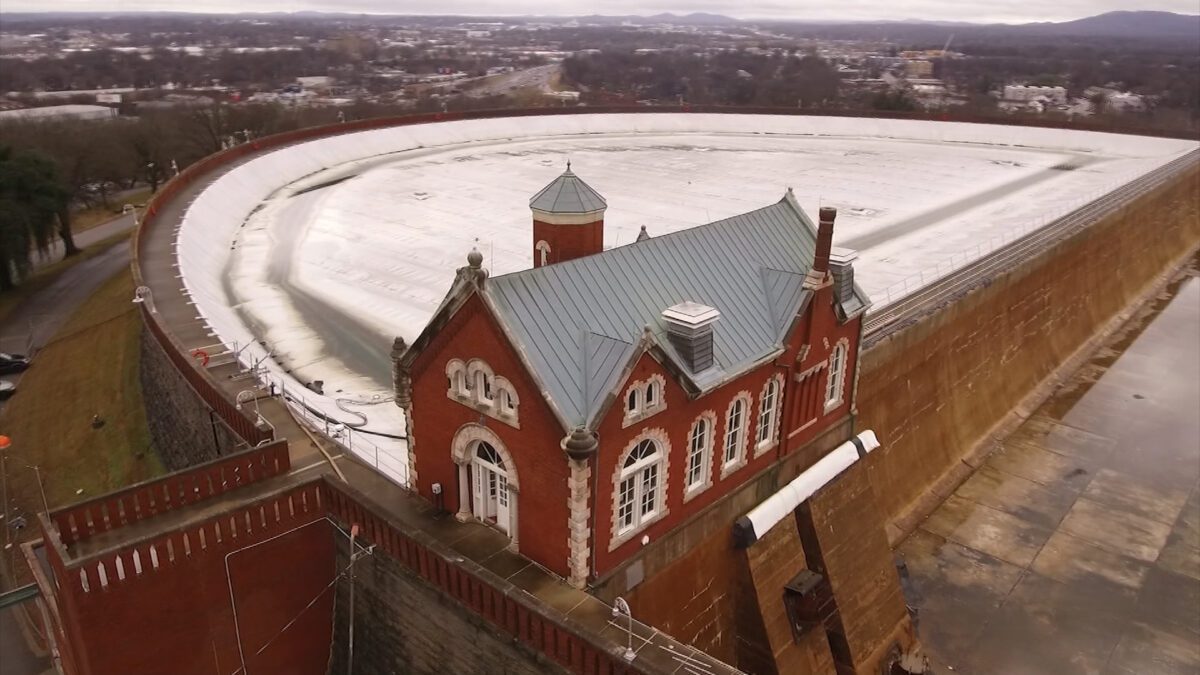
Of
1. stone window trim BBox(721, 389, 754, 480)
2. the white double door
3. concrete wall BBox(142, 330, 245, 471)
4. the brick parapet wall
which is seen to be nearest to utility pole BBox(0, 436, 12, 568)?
concrete wall BBox(142, 330, 245, 471)

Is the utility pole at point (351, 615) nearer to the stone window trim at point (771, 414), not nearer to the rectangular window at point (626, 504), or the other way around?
the rectangular window at point (626, 504)

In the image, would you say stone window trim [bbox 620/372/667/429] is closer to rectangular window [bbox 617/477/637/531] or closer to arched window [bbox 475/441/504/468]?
rectangular window [bbox 617/477/637/531]

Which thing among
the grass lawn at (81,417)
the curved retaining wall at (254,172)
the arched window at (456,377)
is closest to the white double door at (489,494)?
the arched window at (456,377)

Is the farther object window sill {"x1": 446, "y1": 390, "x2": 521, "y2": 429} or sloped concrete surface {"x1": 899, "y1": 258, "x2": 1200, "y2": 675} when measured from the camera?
sloped concrete surface {"x1": 899, "y1": 258, "x2": 1200, "y2": 675}

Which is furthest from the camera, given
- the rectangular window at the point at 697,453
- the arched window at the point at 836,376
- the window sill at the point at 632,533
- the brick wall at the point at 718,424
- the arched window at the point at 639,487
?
the arched window at the point at 836,376

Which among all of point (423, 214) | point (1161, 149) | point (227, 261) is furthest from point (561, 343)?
point (1161, 149)

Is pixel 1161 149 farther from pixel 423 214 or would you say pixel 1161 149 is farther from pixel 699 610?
pixel 699 610

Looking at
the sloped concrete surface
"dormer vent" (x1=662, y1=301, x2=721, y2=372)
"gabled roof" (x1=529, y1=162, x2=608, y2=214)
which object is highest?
"gabled roof" (x1=529, y1=162, x2=608, y2=214)
